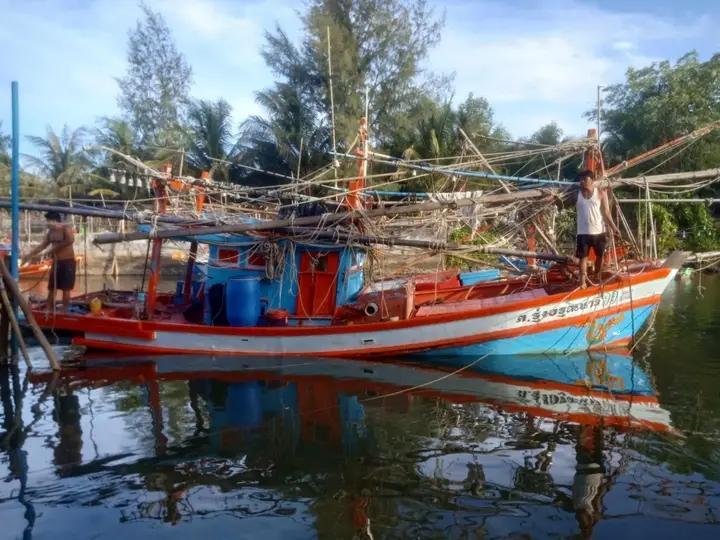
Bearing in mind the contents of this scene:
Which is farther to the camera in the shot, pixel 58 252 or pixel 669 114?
pixel 669 114

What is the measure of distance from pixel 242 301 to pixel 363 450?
16.2 ft

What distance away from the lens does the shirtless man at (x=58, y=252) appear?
10.8 metres

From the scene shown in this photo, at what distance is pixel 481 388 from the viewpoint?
9.33 m

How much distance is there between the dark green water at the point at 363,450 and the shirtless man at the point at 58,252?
173 cm

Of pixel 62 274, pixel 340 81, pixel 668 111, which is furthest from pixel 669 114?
pixel 62 274

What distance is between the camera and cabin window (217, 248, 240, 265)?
11.7 m

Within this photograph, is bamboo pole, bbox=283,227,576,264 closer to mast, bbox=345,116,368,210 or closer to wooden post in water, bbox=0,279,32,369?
mast, bbox=345,116,368,210

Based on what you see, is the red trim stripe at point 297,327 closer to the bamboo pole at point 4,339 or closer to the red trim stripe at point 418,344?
the red trim stripe at point 418,344

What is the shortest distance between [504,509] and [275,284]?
277 inches

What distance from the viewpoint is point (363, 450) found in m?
6.84

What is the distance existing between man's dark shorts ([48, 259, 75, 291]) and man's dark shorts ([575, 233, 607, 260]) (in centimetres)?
886

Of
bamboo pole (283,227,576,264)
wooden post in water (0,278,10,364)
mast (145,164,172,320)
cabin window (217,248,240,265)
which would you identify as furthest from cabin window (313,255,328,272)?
wooden post in water (0,278,10,364)

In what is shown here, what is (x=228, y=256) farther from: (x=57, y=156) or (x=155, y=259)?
(x=57, y=156)

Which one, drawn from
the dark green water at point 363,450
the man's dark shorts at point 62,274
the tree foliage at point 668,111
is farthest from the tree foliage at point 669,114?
the man's dark shorts at point 62,274
